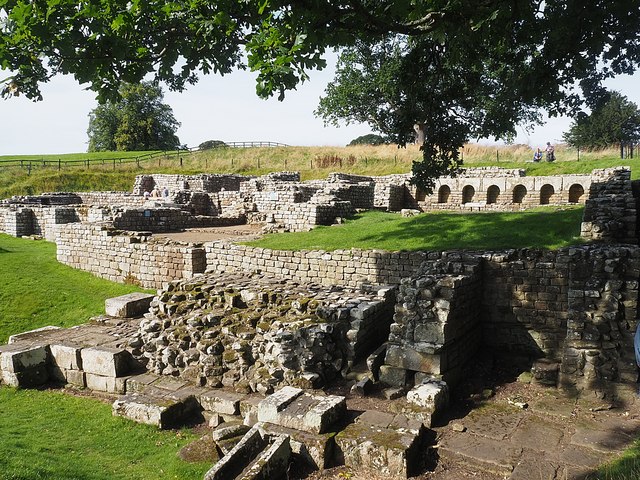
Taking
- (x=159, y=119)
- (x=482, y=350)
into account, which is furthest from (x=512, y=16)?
(x=159, y=119)

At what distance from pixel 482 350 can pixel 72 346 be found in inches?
327

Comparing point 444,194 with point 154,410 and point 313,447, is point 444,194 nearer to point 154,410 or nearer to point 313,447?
point 154,410

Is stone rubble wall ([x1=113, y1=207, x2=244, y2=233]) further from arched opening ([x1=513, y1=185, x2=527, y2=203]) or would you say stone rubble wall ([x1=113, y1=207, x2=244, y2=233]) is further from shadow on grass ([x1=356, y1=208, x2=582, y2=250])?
arched opening ([x1=513, y1=185, x2=527, y2=203])

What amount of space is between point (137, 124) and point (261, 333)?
6245 cm

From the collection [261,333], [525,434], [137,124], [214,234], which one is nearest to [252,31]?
[261,333]

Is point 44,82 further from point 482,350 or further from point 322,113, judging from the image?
point 322,113

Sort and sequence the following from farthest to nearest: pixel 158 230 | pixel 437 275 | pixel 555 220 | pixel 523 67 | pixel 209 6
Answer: pixel 158 230 → pixel 555 220 → pixel 523 67 → pixel 437 275 → pixel 209 6

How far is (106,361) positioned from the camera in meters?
9.79

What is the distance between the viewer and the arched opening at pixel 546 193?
2292 cm

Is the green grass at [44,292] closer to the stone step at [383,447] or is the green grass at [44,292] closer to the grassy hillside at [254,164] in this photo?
the stone step at [383,447]

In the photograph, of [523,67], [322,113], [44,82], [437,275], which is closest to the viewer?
[44,82]

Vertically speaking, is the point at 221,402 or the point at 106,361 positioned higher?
the point at 106,361

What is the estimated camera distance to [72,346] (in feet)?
34.1

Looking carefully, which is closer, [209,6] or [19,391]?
[209,6]
